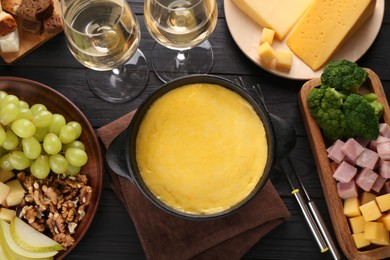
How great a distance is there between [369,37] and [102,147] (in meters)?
0.74

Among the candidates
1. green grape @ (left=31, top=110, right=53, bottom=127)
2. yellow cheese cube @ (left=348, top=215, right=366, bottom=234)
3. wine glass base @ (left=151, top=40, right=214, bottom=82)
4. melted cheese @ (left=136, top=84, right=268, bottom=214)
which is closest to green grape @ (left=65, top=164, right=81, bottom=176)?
green grape @ (left=31, top=110, right=53, bottom=127)

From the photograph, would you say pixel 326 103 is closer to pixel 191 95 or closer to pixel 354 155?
pixel 354 155

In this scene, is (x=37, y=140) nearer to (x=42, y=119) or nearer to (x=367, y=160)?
(x=42, y=119)

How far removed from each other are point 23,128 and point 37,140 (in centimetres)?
9

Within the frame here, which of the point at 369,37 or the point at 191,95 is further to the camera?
the point at 369,37

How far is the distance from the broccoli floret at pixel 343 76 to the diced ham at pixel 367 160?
0.16 m

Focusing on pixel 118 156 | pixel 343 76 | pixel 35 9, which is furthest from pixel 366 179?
pixel 35 9

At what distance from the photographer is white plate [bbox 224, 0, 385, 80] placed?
1.65 metres

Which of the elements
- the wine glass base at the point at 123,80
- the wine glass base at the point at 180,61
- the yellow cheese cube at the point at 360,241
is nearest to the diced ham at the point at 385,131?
the yellow cheese cube at the point at 360,241

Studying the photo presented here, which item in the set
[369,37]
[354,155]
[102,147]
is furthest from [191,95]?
[369,37]

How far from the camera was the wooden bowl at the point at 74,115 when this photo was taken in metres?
1.54

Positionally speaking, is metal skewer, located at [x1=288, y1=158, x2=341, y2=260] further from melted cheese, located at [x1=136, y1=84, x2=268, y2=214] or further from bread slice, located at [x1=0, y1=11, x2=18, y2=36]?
bread slice, located at [x1=0, y1=11, x2=18, y2=36]

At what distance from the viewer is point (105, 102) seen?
1.67 m

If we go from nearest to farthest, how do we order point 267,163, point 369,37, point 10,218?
1. point 267,163
2. point 10,218
3. point 369,37
